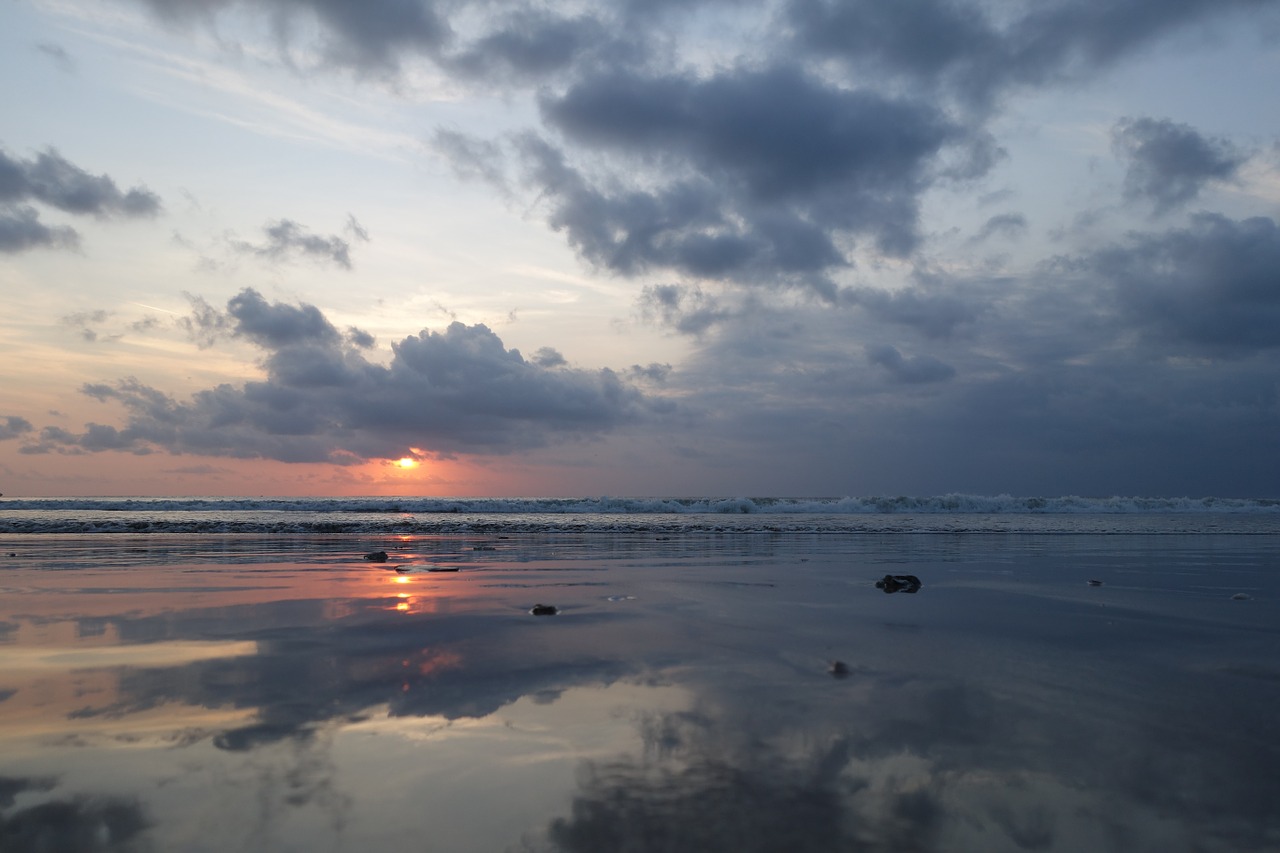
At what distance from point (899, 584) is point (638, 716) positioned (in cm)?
688

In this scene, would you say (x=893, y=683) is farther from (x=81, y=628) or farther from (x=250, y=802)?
(x=81, y=628)

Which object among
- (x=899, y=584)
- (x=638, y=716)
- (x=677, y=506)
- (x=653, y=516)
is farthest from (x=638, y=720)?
(x=677, y=506)

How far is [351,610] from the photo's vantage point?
855 centimetres

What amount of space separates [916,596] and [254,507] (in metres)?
46.0

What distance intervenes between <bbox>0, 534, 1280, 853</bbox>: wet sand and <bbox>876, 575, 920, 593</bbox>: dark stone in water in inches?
26.7

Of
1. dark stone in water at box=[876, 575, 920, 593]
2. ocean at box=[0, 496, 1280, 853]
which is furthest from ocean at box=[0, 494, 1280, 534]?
ocean at box=[0, 496, 1280, 853]

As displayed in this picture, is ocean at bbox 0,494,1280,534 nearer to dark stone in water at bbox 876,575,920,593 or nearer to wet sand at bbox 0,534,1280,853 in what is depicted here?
dark stone in water at bbox 876,575,920,593

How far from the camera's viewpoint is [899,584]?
10.3 metres

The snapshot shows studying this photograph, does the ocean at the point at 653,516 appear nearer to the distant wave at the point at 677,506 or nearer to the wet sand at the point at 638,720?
the distant wave at the point at 677,506

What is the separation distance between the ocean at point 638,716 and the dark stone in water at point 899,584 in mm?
48

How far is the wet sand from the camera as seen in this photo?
118 inches

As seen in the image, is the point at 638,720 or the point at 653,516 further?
the point at 653,516

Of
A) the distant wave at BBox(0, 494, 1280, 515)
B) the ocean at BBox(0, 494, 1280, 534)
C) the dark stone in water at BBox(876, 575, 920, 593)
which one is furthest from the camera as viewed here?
the distant wave at BBox(0, 494, 1280, 515)

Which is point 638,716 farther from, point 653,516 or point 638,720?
point 653,516
